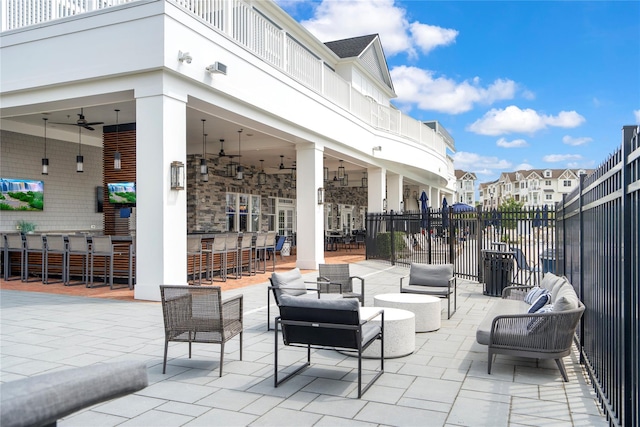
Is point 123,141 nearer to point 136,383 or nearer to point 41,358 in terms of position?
point 41,358

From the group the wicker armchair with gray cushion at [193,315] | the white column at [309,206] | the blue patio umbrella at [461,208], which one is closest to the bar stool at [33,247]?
the white column at [309,206]

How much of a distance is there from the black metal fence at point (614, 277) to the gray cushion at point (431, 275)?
2780mm

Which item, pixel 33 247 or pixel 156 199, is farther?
pixel 33 247

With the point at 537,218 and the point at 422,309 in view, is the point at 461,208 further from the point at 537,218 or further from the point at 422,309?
the point at 422,309

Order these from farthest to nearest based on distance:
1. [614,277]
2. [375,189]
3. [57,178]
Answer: [375,189], [57,178], [614,277]

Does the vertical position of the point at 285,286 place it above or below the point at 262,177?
below

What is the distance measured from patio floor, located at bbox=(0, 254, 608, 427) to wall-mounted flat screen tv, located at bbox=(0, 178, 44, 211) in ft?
22.0

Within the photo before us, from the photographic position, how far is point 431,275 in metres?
7.47

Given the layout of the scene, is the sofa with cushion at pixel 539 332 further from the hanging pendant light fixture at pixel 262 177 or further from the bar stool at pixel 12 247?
the hanging pendant light fixture at pixel 262 177

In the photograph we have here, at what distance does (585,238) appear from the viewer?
178 inches

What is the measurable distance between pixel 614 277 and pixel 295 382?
2606 mm

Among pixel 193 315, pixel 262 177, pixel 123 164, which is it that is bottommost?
pixel 193 315

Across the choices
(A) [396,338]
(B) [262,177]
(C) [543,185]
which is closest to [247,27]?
(A) [396,338]

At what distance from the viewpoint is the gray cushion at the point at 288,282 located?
5711 mm
